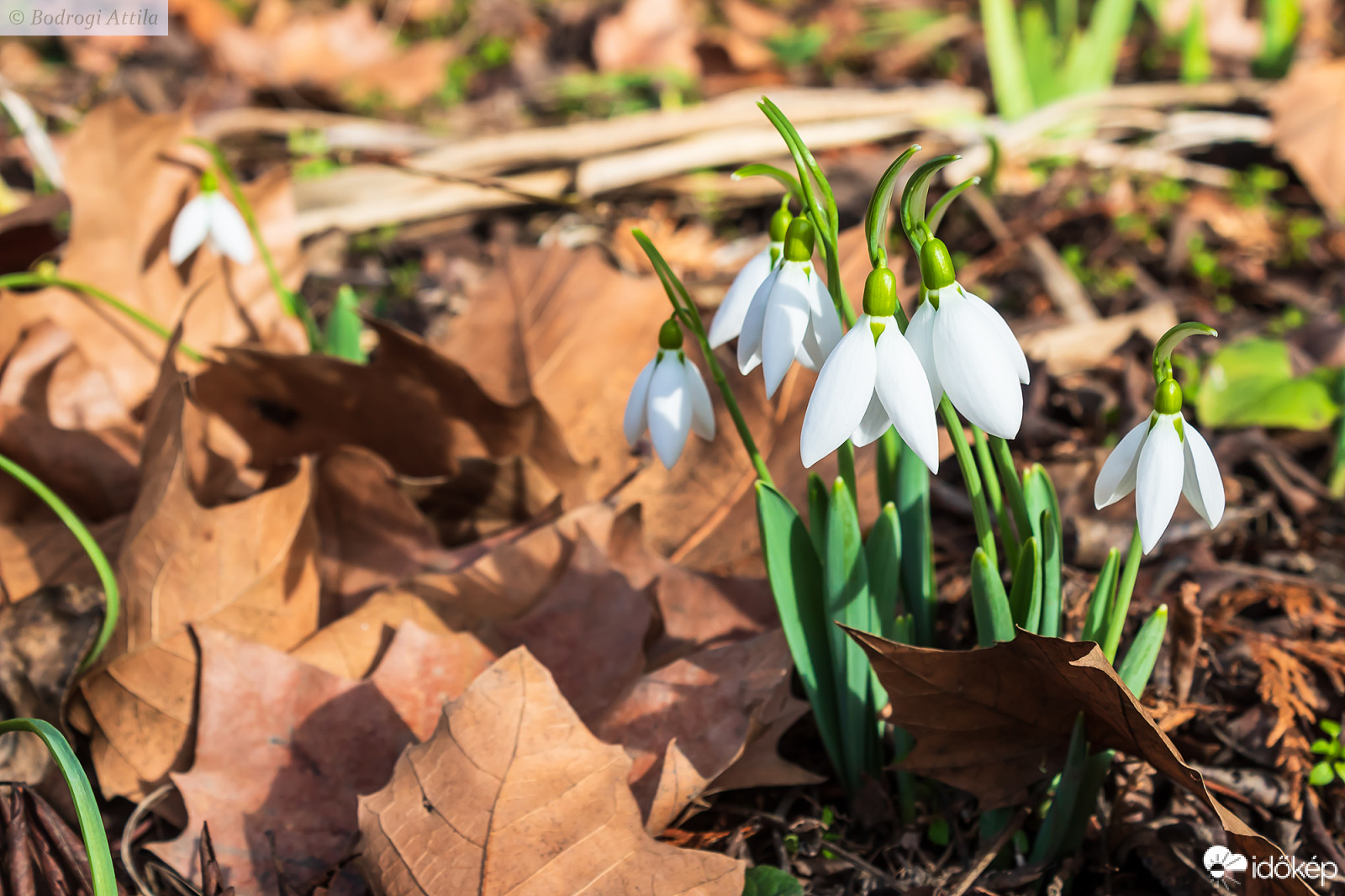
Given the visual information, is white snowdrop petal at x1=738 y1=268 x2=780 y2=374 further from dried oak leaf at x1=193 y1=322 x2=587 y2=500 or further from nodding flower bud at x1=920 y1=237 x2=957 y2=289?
dried oak leaf at x1=193 y1=322 x2=587 y2=500

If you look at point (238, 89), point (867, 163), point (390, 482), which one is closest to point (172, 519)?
point (390, 482)

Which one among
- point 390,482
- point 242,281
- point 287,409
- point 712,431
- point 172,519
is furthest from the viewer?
point 242,281

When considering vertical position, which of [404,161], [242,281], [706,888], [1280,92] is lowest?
[706,888]

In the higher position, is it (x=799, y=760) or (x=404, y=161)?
(x=404, y=161)

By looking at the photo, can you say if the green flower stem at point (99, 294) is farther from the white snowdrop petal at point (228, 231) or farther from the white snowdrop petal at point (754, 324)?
the white snowdrop petal at point (754, 324)

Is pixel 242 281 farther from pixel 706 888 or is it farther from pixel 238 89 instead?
pixel 238 89

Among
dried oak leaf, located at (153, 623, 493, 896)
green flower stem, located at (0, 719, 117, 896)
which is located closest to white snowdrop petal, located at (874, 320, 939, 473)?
dried oak leaf, located at (153, 623, 493, 896)

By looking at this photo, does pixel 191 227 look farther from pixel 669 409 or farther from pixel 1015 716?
pixel 1015 716
